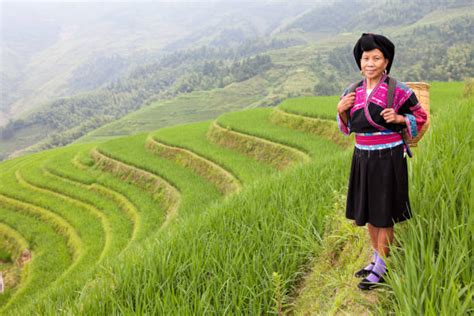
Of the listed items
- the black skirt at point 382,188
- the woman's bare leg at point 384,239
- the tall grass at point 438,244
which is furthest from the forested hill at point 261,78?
the woman's bare leg at point 384,239

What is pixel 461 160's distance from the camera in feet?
8.78

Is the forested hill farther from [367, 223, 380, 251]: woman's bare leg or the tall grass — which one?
[367, 223, 380, 251]: woman's bare leg

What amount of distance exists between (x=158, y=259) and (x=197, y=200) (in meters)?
10.3

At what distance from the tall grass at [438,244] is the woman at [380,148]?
0.14 metres

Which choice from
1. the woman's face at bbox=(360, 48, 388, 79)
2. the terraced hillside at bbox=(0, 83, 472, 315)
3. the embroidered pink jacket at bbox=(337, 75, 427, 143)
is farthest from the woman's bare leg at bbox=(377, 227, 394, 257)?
the woman's face at bbox=(360, 48, 388, 79)

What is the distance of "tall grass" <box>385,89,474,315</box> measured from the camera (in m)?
1.63

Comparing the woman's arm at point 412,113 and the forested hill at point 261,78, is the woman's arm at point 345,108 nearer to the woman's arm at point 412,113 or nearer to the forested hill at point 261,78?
the woman's arm at point 412,113

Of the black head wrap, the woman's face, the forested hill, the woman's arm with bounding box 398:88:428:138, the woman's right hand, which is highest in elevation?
the black head wrap

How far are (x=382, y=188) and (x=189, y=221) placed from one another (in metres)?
2.75

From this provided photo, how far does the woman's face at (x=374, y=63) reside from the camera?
8.05ft

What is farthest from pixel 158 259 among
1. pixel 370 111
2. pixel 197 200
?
pixel 197 200

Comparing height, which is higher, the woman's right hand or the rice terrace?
the woman's right hand

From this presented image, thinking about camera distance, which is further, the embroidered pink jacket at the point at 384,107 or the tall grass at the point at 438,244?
the embroidered pink jacket at the point at 384,107

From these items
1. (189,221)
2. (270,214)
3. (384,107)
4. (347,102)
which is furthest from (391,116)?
(189,221)
